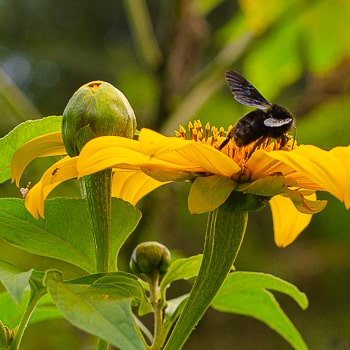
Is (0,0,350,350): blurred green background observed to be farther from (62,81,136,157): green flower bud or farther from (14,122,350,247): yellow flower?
(62,81,136,157): green flower bud

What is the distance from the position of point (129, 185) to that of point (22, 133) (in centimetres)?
11

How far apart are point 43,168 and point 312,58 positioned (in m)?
0.58

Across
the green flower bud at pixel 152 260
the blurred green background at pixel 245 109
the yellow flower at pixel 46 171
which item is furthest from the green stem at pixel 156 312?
the blurred green background at pixel 245 109

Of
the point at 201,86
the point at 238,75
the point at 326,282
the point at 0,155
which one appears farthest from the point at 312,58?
the point at 326,282

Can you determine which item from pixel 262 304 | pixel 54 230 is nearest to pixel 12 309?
pixel 54 230

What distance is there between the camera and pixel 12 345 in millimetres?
429

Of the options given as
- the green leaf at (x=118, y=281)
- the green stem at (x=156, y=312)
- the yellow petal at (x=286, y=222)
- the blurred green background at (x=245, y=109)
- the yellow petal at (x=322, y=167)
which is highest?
the yellow petal at (x=322, y=167)

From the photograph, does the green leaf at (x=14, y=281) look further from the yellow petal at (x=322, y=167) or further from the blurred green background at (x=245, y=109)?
the blurred green background at (x=245, y=109)

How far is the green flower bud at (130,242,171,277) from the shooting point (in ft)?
1.82

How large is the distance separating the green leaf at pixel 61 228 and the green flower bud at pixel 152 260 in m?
0.05

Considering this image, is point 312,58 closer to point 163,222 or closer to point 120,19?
→ point 163,222

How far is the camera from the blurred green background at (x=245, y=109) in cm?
134

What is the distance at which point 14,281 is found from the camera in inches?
14.9

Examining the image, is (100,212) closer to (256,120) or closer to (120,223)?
(120,223)
